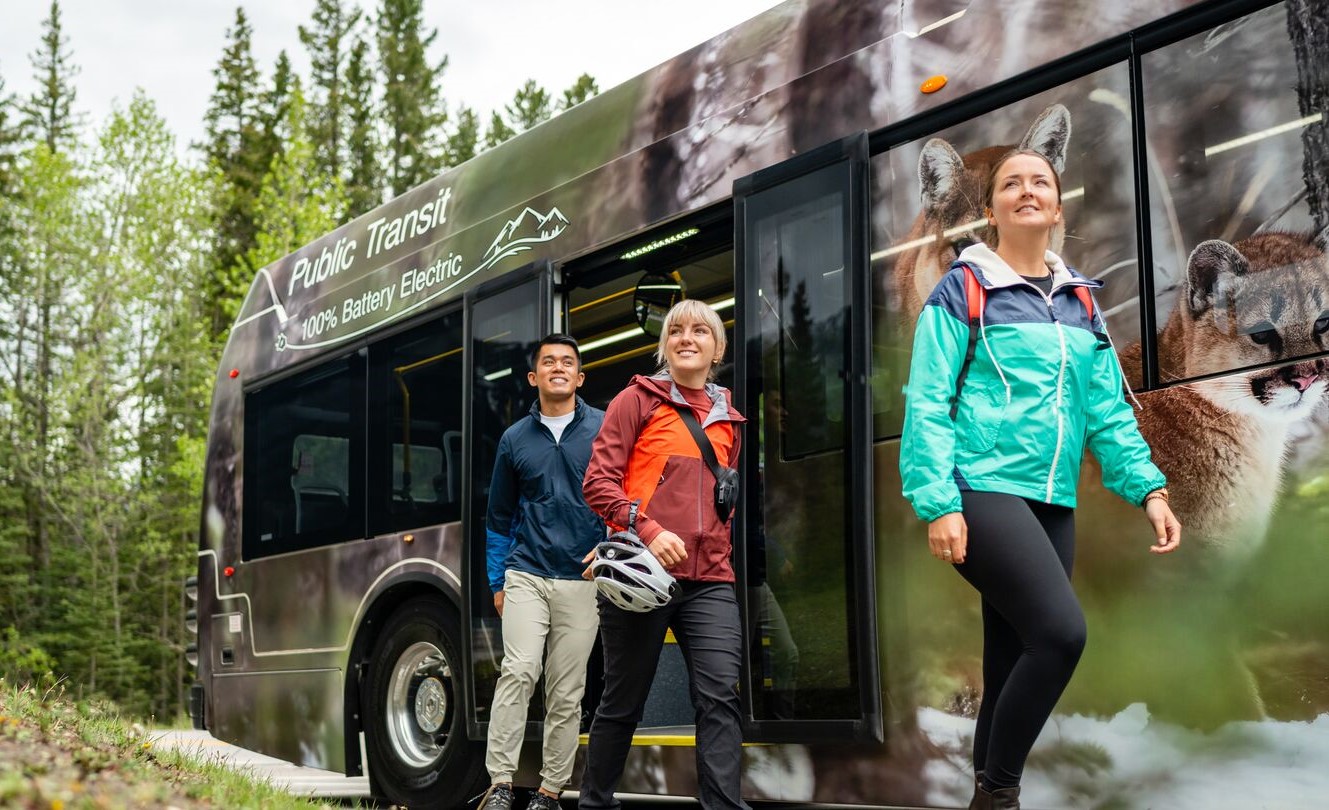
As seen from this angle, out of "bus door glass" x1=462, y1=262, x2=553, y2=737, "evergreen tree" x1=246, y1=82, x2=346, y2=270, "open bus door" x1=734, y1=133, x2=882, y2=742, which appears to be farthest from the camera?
"evergreen tree" x1=246, y1=82, x2=346, y2=270

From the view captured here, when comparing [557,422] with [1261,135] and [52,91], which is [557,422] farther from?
[52,91]

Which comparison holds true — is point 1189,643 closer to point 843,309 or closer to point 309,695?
point 843,309

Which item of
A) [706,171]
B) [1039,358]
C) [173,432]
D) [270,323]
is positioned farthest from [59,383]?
[1039,358]

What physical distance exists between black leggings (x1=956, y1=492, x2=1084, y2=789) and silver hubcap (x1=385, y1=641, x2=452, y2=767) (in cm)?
396

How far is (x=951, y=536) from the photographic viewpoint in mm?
3430

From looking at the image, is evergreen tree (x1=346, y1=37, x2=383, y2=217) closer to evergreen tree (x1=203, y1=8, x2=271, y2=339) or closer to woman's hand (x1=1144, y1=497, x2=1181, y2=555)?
evergreen tree (x1=203, y1=8, x2=271, y2=339)

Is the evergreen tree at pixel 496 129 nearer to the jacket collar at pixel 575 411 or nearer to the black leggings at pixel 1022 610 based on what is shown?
the jacket collar at pixel 575 411

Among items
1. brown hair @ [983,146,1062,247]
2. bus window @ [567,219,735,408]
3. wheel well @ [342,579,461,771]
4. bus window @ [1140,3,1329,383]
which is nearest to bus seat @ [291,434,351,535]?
wheel well @ [342,579,461,771]

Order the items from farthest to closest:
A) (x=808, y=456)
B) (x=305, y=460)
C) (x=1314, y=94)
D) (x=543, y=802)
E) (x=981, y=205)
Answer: (x=305, y=460) → (x=543, y=802) → (x=808, y=456) → (x=981, y=205) → (x=1314, y=94)

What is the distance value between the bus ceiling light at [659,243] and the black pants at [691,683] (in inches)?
66.8

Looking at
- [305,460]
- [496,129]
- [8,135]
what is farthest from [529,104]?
[305,460]

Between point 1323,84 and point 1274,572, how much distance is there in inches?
47.0

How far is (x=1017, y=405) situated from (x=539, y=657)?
2790 mm

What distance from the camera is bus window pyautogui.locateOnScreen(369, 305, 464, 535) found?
22.9 ft
